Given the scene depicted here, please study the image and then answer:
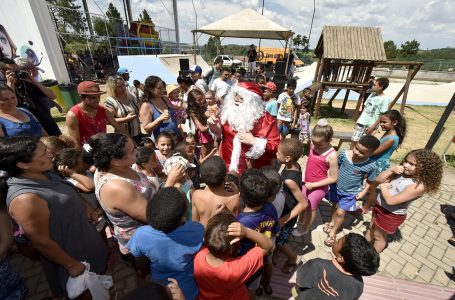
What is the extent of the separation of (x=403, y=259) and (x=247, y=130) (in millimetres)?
2670

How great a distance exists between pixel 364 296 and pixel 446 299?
0.85 metres

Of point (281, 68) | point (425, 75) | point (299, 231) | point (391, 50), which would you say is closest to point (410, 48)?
point (391, 50)

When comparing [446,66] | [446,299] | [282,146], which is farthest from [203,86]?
[446,66]

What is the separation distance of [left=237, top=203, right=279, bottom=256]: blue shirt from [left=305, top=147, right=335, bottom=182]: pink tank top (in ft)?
3.57

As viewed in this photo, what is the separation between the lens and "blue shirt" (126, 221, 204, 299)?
1521 millimetres

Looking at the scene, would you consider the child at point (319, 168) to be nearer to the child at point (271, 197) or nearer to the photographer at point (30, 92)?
the child at point (271, 197)

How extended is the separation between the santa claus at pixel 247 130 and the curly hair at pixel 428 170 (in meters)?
1.42

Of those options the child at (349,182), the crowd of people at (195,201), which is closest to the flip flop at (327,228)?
the crowd of people at (195,201)

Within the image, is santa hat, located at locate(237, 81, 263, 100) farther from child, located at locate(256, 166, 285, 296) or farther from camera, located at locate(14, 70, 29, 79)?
camera, located at locate(14, 70, 29, 79)

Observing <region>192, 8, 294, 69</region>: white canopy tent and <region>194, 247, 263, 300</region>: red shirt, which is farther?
<region>192, 8, 294, 69</region>: white canopy tent

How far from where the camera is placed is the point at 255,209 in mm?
1804

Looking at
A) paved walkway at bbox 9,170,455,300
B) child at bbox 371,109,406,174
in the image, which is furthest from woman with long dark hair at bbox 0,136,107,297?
child at bbox 371,109,406,174

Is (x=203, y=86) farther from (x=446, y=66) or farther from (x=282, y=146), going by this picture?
(x=446, y=66)

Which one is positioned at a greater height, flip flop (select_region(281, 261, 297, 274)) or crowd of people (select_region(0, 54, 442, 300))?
crowd of people (select_region(0, 54, 442, 300))
